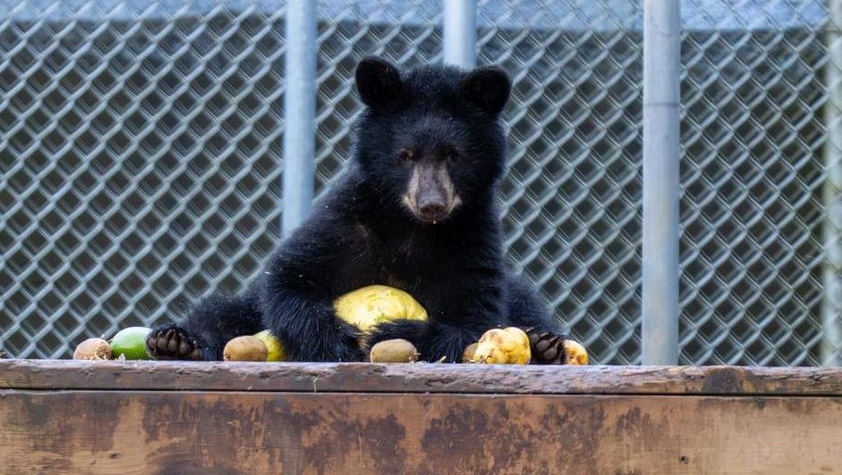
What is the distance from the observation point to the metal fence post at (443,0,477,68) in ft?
12.7

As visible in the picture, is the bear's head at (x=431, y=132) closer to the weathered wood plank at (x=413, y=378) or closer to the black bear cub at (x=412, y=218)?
the black bear cub at (x=412, y=218)

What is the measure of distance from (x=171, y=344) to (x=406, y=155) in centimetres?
79

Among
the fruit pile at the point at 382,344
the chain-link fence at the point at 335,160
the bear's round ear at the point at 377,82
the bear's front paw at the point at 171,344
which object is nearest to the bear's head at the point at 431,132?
the bear's round ear at the point at 377,82

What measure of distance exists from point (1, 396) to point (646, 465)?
103 centimetres

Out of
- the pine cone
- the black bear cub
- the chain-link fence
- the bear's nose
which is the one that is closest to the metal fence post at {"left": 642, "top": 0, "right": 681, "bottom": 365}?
the black bear cub

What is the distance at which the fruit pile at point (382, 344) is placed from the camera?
112 inches

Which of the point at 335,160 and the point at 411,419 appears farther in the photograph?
the point at 335,160

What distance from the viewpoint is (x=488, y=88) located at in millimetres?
3533

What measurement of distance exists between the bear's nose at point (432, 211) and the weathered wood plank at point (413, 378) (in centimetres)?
123

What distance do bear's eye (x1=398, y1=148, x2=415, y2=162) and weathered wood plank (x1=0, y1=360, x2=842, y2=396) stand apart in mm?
1409

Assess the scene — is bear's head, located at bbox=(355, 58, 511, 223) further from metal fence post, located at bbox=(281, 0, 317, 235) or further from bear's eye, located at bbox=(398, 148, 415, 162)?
metal fence post, located at bbox=(281, 0, 317, 235)

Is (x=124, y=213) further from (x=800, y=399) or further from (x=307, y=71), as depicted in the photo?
(x=800, y=399)

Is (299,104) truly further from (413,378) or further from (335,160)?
(413,378)

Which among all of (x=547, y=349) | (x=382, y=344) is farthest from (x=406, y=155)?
(x=382, y=344)
